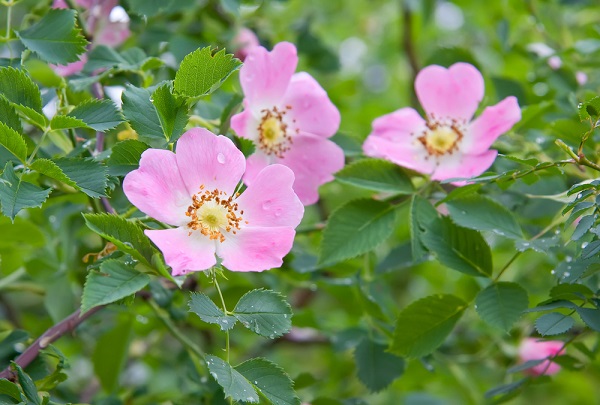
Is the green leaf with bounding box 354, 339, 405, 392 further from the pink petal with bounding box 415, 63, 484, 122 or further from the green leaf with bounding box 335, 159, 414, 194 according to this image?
the pink petal with bounding box 415, 63, 484, 122

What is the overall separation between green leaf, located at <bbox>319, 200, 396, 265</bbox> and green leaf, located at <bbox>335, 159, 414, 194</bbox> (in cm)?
3

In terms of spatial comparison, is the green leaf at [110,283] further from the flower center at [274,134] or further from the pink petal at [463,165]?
the pink petal at [463,165]

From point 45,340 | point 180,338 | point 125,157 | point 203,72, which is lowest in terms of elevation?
point 180,338

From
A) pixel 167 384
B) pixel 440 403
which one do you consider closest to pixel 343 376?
pixel 440 403

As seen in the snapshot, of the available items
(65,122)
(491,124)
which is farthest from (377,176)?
(65,122)

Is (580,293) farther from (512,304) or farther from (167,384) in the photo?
(167,384)

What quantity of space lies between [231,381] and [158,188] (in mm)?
217

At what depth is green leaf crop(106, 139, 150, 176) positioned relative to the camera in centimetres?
83

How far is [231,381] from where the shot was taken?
2.50 feet

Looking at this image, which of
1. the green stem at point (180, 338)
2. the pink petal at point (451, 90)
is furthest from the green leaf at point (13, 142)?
the pink petal at point (451, 90)

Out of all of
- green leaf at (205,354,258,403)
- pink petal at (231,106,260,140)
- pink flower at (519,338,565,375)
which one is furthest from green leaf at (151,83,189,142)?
pink flower at (519,338,565,375)

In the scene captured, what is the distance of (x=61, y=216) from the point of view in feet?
4.07

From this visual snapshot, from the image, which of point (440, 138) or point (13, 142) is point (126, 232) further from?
point (440, 138)

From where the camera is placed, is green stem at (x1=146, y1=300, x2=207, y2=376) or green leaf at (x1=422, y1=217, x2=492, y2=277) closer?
green leaf at (x1=422, y1=217, x2=492, y2=277)
